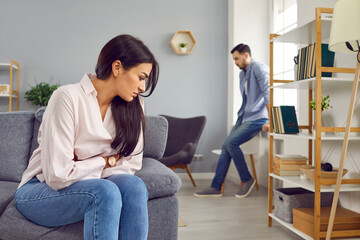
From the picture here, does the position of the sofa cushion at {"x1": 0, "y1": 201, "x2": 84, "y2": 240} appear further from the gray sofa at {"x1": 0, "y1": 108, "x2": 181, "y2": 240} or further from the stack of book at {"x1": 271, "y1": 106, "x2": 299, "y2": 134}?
the stack of book at {"x1": 271, "y1": 106, "x2": 299, "y2": 134}


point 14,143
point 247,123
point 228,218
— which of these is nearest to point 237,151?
point 247,123

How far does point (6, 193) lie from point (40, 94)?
9.71ft

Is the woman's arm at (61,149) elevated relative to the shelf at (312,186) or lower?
elevated

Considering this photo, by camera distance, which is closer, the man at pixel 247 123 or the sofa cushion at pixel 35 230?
the sofa cushion at pixel 35 230

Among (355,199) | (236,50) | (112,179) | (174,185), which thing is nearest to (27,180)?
(112,179)

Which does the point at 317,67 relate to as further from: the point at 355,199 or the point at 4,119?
the point at 4,119

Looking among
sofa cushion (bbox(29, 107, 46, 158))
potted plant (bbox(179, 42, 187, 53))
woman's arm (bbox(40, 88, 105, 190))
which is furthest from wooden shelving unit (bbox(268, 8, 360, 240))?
potted plant (bbox(179, 42, 187, 53))

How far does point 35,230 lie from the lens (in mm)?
1350

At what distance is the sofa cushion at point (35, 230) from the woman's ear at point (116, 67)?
1.92 ft

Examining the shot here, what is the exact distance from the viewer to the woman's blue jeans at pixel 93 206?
1.22 m

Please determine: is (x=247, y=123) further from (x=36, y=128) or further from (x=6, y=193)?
(x=6, y=193)

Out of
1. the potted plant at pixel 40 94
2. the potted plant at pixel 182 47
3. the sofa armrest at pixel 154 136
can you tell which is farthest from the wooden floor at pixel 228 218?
the potted plant at pixel 40 94

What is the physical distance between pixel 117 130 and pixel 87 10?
143 inches

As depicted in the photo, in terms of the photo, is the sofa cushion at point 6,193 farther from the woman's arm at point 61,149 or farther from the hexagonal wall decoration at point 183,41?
the hexagonal wall decoration at point 183,41
